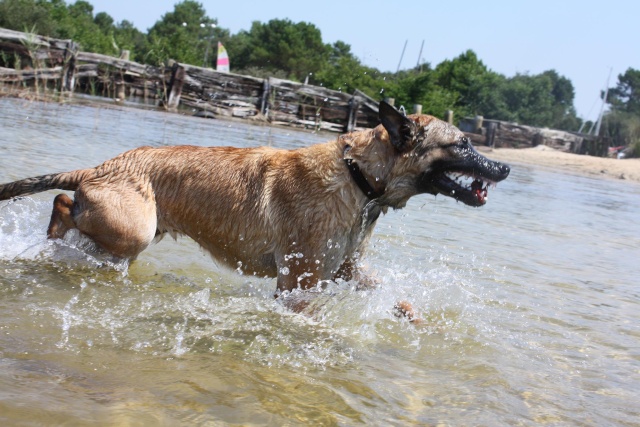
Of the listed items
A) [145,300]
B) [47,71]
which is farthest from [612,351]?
[47,71]

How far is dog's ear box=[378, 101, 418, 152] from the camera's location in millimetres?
5000

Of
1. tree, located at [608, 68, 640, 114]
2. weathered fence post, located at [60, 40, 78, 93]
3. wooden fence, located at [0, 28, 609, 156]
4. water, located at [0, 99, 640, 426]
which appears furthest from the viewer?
tree, located at [608, 68, 640, 114]

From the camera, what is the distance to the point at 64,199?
536 centimetres

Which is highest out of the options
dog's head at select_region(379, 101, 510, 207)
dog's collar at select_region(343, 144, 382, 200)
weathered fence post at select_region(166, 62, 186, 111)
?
weathered fence post at select_region(166, 62, 186, 111)

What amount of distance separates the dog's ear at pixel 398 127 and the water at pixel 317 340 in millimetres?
1206

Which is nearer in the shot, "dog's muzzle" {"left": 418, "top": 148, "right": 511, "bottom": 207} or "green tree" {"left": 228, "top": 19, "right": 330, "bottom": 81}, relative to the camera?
"dog's muzzle" {"left": 418, "top": 148, "right": 511, "bottom": 207}

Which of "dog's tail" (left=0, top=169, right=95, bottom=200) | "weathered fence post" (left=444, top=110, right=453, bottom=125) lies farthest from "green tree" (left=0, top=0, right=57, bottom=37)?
"dog's tail" (left=0, top=169, right=95, bottom=200)

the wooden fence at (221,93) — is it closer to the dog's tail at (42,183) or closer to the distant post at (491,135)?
the distant post at (491,135)

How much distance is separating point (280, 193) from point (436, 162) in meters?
1.16

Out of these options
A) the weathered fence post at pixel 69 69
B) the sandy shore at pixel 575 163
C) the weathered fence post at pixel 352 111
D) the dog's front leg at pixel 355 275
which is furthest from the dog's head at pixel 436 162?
the weathered fence post at pixel 352 111

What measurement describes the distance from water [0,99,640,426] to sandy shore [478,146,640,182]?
69.5 ft

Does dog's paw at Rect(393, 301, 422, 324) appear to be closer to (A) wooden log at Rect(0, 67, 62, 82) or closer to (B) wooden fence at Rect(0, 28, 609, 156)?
(A) wooden log at Rect(0, 67, 62, 82)

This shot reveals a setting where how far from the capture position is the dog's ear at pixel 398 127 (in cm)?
500

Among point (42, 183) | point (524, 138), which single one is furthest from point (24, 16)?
point (42, 183)
